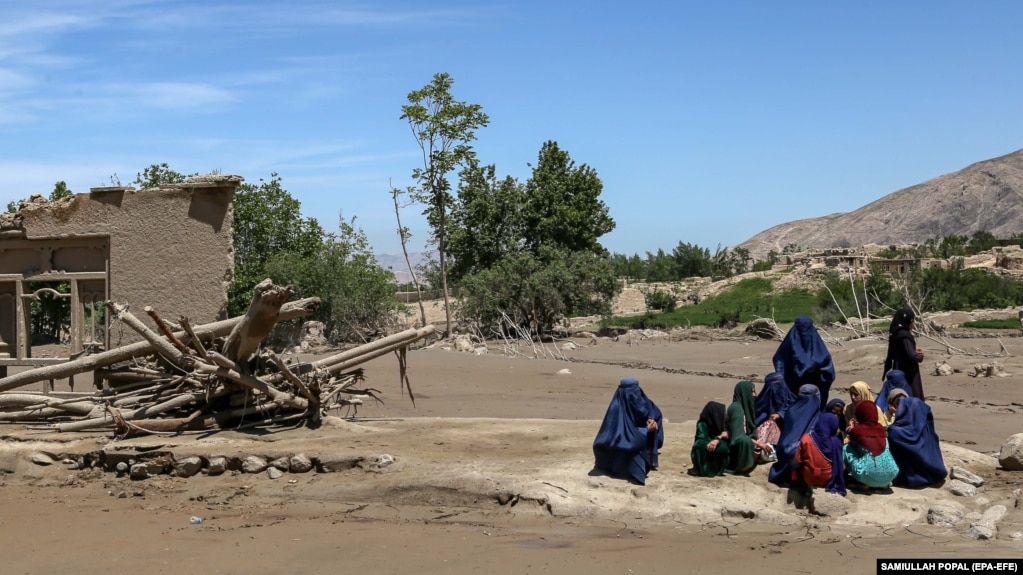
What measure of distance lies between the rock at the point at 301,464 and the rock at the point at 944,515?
5.40 meters

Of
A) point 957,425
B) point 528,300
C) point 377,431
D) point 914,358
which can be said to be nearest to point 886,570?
point 914,358

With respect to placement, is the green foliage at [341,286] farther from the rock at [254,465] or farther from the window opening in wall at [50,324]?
the rock at [254,465]

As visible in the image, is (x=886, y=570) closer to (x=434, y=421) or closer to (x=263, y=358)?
(x=434, y=421)

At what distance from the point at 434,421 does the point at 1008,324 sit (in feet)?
74.9

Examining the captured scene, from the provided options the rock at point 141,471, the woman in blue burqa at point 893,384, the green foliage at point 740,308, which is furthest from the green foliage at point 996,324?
the rock at point 141,471

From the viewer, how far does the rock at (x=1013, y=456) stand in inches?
352

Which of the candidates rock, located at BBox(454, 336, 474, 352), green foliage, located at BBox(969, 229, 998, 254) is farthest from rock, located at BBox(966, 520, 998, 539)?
green foliage, located at BBox(969, 229, 998, 254)

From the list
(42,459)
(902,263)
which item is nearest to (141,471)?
(42,459)

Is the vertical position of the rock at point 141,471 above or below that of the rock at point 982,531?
above

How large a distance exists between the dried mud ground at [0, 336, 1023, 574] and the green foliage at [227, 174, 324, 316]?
18.3 meters

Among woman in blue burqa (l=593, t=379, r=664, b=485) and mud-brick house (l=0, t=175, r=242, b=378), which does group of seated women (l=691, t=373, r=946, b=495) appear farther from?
mud-brick house (l=0, t=175, r=242, b=378)

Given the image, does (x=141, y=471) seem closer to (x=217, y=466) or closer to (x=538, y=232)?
(x=217, y=466)

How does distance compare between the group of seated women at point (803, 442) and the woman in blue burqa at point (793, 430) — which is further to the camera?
the woman in blue burqa at point (793, 430)

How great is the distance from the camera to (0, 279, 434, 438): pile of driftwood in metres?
10.4
